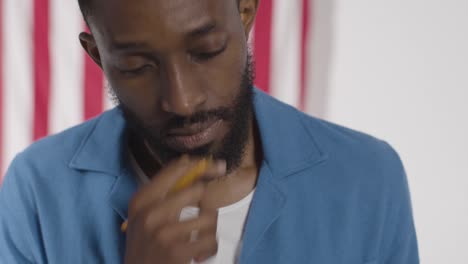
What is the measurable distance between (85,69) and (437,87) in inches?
37.4

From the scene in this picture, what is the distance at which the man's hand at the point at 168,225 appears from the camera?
0.66 metres

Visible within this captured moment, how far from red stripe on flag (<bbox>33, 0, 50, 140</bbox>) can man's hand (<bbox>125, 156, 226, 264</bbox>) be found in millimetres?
1097

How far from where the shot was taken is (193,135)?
0.76 m

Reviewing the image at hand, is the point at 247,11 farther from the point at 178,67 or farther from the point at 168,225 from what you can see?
the point at 168,225

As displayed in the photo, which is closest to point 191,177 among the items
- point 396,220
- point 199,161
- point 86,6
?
point 199,161

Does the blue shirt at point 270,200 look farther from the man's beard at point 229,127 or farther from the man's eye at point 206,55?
the man's eye at point 206,55

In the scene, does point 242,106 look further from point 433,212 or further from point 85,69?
point 433,212

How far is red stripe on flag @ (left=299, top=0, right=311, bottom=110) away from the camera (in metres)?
1.72

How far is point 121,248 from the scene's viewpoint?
34.3 inches

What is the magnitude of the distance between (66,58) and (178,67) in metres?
1.05

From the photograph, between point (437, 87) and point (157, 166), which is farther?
point (437, 87)

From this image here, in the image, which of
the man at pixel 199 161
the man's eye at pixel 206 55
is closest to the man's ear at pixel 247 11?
the man at pixel 199 161

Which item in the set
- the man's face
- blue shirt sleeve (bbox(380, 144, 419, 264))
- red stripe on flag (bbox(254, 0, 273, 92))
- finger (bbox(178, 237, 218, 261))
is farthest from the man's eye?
red stripe on flag (bbox(254, 0, 273, 92))

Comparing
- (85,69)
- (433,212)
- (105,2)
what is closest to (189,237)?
(105,2)
